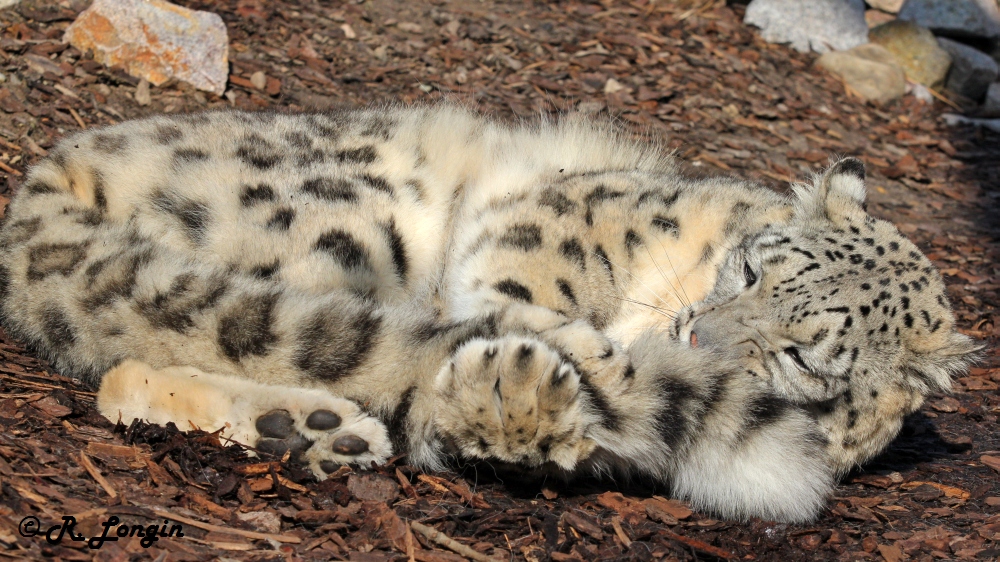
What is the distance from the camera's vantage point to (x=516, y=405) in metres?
3.23

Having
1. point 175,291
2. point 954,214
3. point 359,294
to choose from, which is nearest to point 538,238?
point 359,294

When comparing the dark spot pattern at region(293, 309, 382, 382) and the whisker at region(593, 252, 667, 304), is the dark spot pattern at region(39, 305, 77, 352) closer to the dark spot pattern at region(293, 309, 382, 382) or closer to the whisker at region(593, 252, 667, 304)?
the dark spot pattern at region(293, 309, 382, 382)

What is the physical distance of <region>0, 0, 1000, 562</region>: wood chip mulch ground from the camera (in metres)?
3.11

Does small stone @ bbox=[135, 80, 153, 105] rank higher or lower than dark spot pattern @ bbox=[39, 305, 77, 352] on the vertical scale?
higher

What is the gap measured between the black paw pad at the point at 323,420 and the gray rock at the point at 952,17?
9953 millimetres

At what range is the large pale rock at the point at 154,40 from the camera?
620 centimetres

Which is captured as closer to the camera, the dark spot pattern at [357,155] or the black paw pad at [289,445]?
the black paw pad at [289,445]

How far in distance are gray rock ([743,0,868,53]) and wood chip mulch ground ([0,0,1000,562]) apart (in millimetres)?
222

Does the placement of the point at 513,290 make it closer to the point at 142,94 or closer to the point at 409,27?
the point at 142,94

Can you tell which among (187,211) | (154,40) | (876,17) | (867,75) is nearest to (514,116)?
(154,40)

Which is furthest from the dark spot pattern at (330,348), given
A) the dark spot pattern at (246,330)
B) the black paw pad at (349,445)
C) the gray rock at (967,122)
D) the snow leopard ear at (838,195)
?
the gray rock at (967,122)

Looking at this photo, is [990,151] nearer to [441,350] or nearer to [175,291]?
[441,350]

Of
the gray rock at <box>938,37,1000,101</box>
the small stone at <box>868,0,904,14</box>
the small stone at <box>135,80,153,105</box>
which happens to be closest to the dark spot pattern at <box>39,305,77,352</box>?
the small stone at <box>135,80,153,105</box>

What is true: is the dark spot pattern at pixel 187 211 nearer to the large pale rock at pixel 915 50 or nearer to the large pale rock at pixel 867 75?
the large pale rock at pixel 867 75
